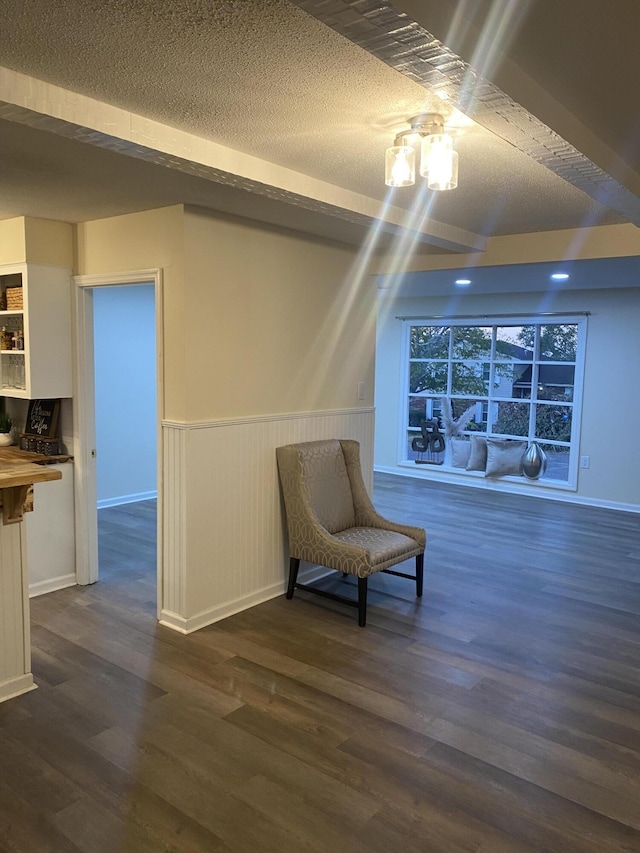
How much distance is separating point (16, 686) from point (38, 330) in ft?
6.59

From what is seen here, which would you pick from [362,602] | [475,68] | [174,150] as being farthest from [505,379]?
[475,68]

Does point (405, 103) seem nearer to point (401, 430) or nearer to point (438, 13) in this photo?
point (438, 13)

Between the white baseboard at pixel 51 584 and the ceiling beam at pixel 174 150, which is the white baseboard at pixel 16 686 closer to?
the white baseboard at pixel 51 584

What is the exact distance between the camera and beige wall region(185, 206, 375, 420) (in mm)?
3445

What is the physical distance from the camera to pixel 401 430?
8383mm

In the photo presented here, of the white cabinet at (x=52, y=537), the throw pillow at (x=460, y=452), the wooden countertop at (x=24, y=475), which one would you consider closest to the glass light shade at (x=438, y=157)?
the wooden countertop at (x=24, y=475)

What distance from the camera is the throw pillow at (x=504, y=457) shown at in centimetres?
740

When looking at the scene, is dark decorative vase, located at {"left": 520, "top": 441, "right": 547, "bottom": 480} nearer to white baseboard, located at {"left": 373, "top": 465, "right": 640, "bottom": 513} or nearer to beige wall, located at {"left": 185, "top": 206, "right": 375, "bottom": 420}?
white baseboard, located at {"left": 373, "top": 465, "right": 640, "bottom": 513}

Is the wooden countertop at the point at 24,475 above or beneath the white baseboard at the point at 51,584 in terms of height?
above

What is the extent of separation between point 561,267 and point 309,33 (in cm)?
343

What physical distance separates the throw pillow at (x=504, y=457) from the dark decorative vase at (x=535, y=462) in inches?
4.7

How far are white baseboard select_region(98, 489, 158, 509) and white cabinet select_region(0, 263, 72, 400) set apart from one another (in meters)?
2.22

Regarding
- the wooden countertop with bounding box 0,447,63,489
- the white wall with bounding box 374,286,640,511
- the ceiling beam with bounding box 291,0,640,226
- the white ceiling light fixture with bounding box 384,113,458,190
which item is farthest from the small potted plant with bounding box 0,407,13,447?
the white wall with bounding box 374,286,640,511

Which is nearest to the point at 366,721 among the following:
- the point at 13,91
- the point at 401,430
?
the point at 13,91
